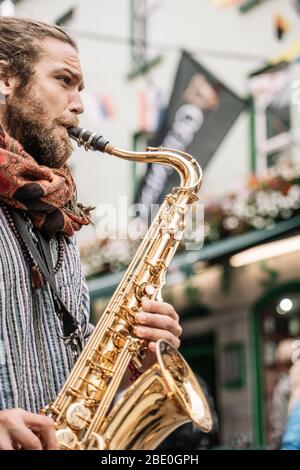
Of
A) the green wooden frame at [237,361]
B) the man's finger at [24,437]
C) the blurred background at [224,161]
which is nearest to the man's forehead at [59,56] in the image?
the man's finger at [24,437]

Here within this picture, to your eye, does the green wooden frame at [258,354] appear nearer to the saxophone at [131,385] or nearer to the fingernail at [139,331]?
the saxophone at [131,385]

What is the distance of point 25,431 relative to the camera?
1714 mm

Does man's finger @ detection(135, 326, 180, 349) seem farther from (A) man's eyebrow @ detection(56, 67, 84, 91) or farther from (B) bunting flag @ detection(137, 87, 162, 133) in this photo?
(B) bunting flag @ detection(137, 87, 162, 133)

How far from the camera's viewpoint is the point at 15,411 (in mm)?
1735

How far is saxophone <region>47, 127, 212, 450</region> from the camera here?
6.33ft

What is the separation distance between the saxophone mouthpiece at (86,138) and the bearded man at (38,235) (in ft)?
0.07

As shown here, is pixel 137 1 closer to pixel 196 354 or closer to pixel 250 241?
pixel 250 241

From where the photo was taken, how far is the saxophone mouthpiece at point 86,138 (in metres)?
2.17

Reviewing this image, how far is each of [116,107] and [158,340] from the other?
771cm

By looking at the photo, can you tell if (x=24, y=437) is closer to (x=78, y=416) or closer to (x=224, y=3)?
(x=78, y=416)

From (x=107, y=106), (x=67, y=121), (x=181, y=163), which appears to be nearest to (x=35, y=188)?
(x=67, y=121)

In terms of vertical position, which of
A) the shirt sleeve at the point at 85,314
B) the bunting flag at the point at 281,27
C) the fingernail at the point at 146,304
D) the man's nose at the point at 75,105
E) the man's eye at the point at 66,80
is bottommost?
the fingernail at the point at 146,304

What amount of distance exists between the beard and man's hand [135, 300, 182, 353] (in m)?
0.43

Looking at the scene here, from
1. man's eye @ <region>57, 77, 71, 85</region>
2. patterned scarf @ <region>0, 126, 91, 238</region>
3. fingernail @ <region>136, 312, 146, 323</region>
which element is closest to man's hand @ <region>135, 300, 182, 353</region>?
A: fingernail @ <region>136, 312, 146, 323</region>
